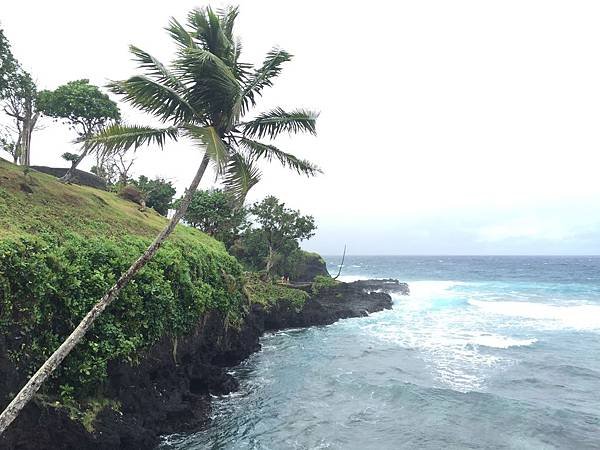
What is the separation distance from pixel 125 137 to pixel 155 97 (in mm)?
1215

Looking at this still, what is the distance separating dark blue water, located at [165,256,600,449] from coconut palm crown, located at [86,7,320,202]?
9.31 meters

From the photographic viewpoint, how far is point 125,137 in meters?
9.05

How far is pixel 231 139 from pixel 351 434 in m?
10.9

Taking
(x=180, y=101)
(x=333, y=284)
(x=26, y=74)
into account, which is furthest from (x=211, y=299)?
(x=333, y=284)

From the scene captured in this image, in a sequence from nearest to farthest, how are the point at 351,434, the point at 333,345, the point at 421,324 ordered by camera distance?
the point at 351,434 < the point at 333,345 < the point at 421,324

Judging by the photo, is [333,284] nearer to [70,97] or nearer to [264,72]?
[70,97]

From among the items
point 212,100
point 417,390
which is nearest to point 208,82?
point 212,100

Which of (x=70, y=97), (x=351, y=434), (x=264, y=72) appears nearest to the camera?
(x=264, y=72)

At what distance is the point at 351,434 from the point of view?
13.5 metres

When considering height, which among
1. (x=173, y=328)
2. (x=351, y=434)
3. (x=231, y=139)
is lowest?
(x=351, y=434)

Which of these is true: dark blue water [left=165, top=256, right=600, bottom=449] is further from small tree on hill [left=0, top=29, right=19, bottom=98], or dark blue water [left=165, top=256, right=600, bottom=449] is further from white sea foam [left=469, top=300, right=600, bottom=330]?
small tree on hill [left=0, top=29, right=19, bottom=98]

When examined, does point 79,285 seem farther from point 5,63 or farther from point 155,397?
point 5,63

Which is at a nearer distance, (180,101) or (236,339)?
(180,101)

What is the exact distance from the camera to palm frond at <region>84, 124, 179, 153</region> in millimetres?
8750
